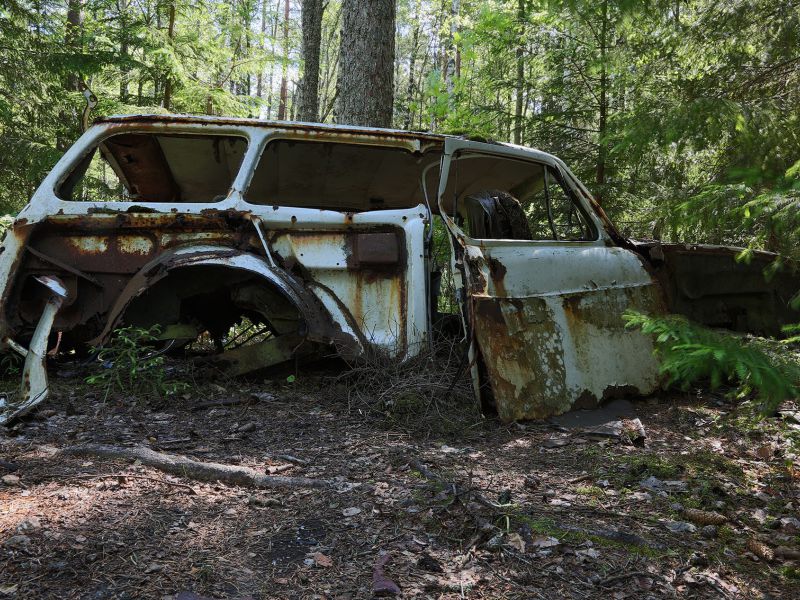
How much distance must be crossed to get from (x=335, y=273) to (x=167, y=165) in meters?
1.85

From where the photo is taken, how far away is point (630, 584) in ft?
6.48

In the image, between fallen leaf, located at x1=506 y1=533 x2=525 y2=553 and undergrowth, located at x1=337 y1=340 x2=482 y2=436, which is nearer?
fallen leaf, located at x1=506 y1=533 x2=525 y2=553

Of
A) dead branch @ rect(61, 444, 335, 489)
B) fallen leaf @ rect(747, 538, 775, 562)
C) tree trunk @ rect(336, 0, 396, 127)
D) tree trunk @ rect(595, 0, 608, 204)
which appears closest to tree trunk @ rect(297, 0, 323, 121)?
tree trunk @ rect(336, 0, 396, 127)

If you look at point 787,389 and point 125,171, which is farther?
point 125,171

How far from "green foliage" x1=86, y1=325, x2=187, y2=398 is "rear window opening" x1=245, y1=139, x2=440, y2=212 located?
1417mm

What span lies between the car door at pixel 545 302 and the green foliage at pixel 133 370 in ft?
6.25

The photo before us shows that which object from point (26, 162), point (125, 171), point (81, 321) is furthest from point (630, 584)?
point (26, 162)

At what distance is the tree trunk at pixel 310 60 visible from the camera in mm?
10750

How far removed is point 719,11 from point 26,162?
33.0 feet

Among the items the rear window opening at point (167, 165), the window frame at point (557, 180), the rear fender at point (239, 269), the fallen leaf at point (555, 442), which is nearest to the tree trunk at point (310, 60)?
the rear window opening at point (167, 165)

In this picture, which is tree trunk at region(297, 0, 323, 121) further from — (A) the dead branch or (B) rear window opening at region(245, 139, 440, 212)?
(A) the dead branch

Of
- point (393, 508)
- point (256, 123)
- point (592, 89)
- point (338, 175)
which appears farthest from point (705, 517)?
point (592, 89)

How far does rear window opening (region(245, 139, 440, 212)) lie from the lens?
4531 millimetres

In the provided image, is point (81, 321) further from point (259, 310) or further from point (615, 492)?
point (615, 492)
